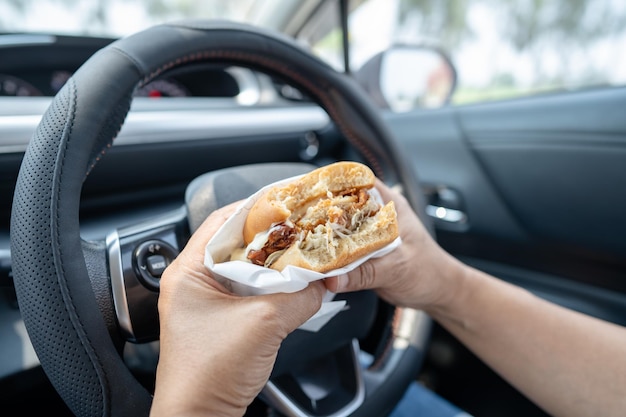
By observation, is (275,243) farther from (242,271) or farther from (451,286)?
(451,286)

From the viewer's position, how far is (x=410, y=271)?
0.92 m

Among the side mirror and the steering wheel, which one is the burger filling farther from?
the side mirror

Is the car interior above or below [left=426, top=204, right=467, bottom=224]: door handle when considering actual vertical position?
above

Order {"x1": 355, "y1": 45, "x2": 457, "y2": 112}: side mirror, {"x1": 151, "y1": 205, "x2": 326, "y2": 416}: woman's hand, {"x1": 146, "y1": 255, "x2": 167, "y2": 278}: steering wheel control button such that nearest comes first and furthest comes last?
{"x1": 151, "y1": 205, "x2": 326, "y2": 416}: woman's hand, {"x1": 146, "y1": 255, "x2": 167, "y2": 278}: steering wheel control button, {"x1": 355, "y1": 45, "x2": 457, "y2": 112}: side mirror

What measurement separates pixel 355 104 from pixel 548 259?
1.13 m

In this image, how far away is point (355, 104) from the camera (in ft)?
3.57

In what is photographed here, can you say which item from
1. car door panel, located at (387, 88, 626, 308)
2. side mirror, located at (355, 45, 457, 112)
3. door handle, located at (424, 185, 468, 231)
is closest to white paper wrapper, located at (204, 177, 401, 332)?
car door panel, located at (387, 88, 626, 308)

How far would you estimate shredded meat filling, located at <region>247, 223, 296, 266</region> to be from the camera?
0.66m

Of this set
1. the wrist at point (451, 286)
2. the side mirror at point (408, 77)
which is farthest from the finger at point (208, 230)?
the side mirror at point (408, 77)

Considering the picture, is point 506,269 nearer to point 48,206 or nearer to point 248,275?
point 248,275

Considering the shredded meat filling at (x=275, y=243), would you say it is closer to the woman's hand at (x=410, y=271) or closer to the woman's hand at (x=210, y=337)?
the woman's hand at (x=210, y=337)

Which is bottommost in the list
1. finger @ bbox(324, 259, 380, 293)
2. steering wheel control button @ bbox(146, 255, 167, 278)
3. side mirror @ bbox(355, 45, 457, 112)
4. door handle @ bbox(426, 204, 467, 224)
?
door handle @ bbox(426, 204, 467, 224)

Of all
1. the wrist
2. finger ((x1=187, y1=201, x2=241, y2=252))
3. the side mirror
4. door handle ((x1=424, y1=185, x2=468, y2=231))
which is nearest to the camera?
finger ((x1=187, y1=201, x2=241, y2=252))

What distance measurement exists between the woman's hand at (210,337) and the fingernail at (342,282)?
0.24ft
